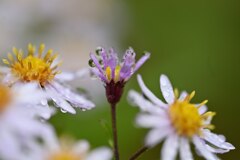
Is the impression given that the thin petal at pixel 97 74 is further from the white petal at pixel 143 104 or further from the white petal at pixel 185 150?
the white petal at pixel 185 150

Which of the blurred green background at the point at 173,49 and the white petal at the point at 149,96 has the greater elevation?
the blurred green background at the point at 173,49

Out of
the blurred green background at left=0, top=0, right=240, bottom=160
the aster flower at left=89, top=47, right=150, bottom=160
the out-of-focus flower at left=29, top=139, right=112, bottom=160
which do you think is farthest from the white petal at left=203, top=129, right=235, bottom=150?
the blurred green background at left=0, top=0, right=240, bottom=160

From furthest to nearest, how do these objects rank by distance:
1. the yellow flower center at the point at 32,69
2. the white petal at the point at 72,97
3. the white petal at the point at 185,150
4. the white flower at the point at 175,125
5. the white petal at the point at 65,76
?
the white petal at the point at 65,76 → the yellow flower center at the point at 32,69 → the white petal at the point at 72,97 → the white petal at the point at 185,150 → the white flower at the point at 175,125

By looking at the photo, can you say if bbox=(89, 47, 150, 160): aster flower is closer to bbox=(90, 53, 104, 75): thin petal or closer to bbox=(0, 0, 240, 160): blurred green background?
bbox=(90, 53, 104, 75): thin petal

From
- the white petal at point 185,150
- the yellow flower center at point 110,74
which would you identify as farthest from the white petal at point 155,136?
the yellow flower center at point 110,74

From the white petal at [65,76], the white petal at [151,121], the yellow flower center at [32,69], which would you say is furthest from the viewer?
the white petal at [65,76]

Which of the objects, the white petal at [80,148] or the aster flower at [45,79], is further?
the aster flower at [45,79]

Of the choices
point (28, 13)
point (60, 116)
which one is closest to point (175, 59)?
point (28, 13)
